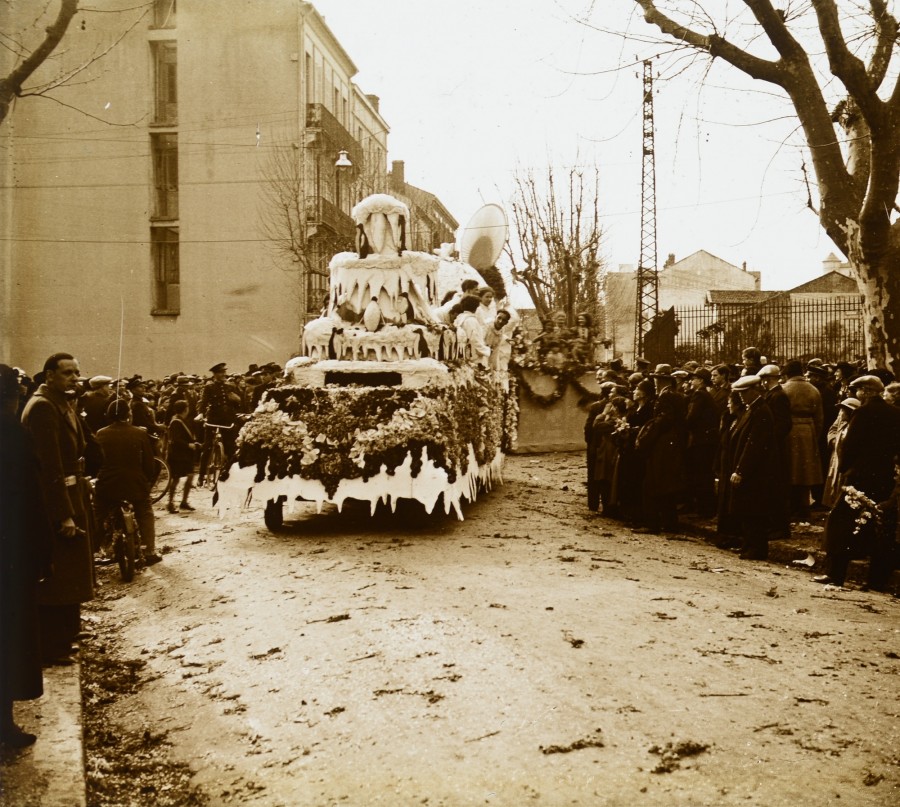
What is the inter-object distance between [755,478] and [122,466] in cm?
634

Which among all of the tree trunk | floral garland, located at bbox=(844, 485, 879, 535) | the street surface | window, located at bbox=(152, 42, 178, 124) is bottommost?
the street surface

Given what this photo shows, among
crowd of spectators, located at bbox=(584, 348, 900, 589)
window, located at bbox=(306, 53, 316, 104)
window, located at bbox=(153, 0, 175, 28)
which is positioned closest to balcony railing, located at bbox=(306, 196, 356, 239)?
window, located at bbox=(306, 53, 316, 104)

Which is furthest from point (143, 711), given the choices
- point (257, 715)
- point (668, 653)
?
point (668, 653)

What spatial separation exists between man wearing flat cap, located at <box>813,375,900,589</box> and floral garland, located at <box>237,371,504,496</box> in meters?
4.16

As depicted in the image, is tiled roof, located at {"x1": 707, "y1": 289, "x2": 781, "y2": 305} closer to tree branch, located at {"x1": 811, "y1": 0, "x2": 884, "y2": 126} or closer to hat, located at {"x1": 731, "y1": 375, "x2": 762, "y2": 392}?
hat, located at {"x1": 731, "y1": 375, "x2": 762, "y2": 392}

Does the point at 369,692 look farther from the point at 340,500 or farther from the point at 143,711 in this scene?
the point at 340,500

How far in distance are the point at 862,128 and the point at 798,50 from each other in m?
1.10

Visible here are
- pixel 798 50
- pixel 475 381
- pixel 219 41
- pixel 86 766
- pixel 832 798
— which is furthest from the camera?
pixel 219 41

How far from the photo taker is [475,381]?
14602mm

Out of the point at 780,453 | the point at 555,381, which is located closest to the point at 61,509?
the point at 780,453

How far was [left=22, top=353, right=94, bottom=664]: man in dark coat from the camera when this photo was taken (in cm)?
717

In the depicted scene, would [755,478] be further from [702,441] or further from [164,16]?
[164,16]

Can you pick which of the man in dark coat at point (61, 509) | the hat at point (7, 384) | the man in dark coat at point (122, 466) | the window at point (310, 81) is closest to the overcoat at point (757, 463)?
the man in dark coat at point (122, 466)

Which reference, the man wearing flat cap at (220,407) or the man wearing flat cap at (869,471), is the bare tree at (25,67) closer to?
the man wearing flat cap at (220,407)
